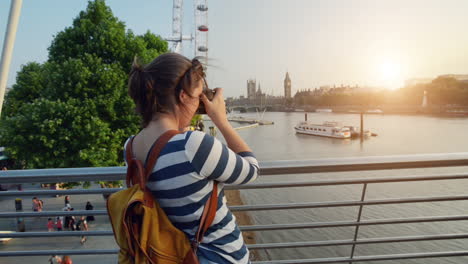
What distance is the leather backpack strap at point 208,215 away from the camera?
0.98 meters

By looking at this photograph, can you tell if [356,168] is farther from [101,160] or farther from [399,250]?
[399,250]

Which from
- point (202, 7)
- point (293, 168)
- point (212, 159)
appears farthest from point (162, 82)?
point (202, 7)

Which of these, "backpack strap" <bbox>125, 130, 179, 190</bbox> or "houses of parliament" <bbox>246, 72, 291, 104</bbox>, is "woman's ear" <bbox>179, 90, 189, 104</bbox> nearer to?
"backpack strap" <bbox>125, 130, 179, 190</bbox>

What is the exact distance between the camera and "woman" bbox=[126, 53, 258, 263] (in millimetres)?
914

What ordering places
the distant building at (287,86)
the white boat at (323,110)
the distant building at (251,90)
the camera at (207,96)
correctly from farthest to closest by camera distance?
the distant building at (287,86) → the distant building at (251,90) → the white boat at (323,110) → the camera at (207,96)

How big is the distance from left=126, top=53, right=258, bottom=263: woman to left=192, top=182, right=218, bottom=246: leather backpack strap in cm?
2

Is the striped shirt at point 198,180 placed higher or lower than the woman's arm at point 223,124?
lower

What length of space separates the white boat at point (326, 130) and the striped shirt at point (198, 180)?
41.9 metres

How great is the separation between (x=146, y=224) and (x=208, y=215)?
18cm

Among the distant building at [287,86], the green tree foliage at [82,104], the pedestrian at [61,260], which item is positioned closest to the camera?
the pedestrian at [61,260]

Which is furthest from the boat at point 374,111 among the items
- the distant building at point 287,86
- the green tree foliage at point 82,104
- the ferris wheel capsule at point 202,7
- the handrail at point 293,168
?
the handrail at point 293,168

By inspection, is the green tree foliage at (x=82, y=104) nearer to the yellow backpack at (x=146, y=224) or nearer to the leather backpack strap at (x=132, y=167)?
the leather backpack strap at (x=132, y=167)

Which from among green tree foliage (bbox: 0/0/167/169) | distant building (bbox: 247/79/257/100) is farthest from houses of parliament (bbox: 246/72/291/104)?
green tree foliage (bbox: 0/0/167/169)

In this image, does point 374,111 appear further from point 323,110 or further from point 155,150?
point 155,150
